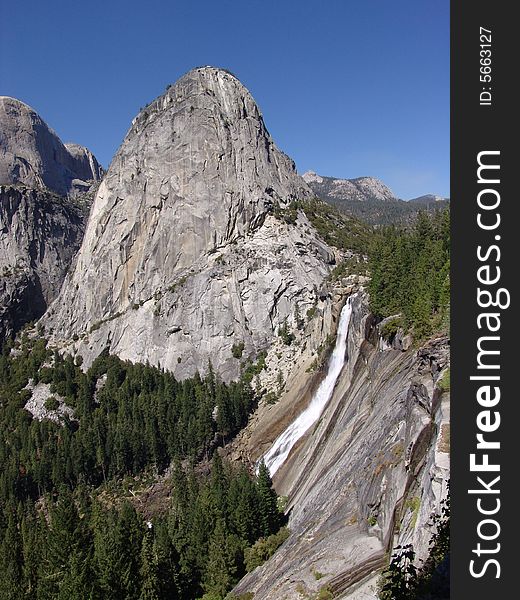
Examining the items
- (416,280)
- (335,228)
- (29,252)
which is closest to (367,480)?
(416,280)

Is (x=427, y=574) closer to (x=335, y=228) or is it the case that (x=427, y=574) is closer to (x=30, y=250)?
(x=335, y=228)

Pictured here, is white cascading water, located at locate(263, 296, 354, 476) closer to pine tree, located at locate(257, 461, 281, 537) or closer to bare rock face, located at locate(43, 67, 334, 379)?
pine tree, located at locate(257, 461, 281, 537)

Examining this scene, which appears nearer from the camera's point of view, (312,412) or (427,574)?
(427,574)

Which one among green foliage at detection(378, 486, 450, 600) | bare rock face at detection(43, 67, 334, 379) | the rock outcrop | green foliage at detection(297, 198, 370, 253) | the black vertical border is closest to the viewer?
the black vertical border

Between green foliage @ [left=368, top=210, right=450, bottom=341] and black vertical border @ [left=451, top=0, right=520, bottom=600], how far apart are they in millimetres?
24749

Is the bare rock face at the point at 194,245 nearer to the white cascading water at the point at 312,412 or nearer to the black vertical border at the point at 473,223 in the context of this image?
the white cascading water at the point at 312,412

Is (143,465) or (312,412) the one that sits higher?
(312,412)

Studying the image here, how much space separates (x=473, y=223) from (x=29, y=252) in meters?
163

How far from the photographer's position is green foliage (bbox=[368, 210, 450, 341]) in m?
36.3

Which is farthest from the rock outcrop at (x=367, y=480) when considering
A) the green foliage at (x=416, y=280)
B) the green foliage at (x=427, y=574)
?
the green foliage at (x=416, y=280)

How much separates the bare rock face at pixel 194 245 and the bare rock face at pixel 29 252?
68.9ft

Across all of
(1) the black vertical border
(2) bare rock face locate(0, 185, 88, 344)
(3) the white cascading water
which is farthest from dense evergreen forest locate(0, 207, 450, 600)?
(1) the black vertical border

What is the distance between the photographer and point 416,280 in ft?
146

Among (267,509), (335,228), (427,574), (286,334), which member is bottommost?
(267,509)
